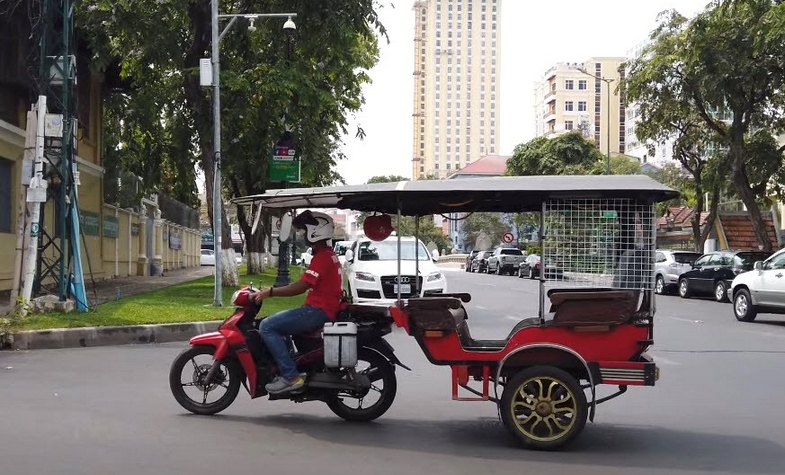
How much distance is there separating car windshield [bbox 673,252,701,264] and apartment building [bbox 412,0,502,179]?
12319cm

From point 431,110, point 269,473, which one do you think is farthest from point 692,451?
point 431,110

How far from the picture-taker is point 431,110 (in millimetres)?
156000

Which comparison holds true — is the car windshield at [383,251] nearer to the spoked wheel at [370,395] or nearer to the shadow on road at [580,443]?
the spoked wheel at [370,395]

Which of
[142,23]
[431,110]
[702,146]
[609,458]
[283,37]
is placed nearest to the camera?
[609,458]

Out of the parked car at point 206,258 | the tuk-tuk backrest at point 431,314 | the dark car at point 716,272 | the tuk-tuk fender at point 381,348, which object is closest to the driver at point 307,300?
the tuk-tuk fender at point 381,348

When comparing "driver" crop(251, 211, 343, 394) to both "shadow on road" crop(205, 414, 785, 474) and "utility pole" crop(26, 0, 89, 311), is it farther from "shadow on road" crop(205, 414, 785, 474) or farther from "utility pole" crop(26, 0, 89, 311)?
"utility pole" crop(26, 0, 89, 311)

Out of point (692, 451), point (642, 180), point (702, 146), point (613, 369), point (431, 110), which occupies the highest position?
point (431, 110)

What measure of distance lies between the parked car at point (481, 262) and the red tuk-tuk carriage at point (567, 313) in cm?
4422

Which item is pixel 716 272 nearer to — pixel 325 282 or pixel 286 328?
pixel 325 282

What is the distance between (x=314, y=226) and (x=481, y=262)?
4548cm

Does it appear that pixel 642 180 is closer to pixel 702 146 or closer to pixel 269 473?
pixel 269 473

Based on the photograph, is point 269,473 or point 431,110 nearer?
point 269,473

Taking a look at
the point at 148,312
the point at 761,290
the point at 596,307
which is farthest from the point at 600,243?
the point at 761,290

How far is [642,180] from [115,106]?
25.6m
